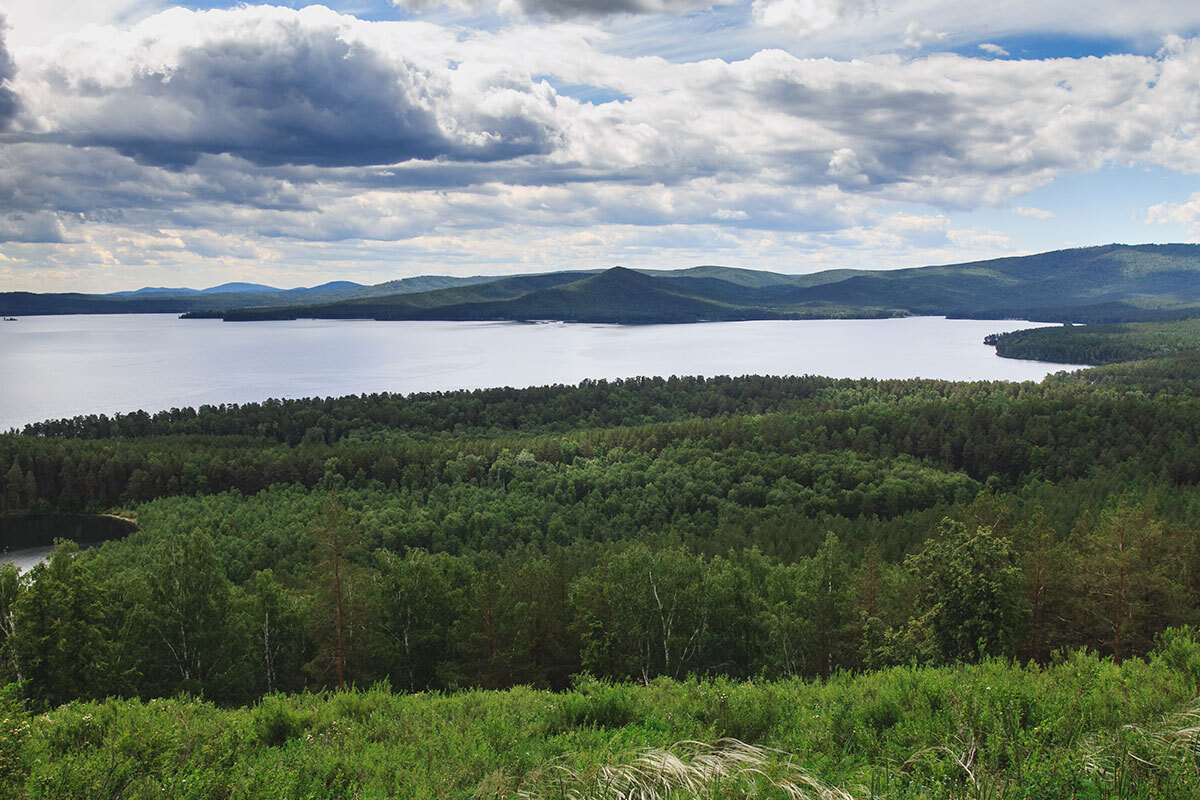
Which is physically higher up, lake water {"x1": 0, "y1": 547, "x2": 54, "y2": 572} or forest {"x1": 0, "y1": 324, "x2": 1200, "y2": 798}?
forest {"x1": 0, "y1": 324, "x2": 1200, "y2": 798}

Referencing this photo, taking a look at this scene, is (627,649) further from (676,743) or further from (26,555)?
(26,555)

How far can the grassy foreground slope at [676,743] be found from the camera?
9516 millimetres

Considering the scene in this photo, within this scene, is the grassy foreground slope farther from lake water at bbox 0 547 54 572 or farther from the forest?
lake water at bbox 0 547 54 572

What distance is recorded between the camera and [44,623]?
22.9m

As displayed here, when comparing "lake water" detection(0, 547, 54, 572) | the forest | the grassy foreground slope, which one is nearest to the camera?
the grassy foreground slope

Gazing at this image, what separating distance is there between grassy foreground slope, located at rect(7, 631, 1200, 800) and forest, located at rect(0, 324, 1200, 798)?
71 millimetres

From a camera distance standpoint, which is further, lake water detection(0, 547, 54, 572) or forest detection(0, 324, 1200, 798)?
lake water detection(0, 547, 54, 572)

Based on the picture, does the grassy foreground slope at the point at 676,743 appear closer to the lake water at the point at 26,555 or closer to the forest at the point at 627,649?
the forest at the point at 627,649

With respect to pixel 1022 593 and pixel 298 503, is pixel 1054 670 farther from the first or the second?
pixel 298 503

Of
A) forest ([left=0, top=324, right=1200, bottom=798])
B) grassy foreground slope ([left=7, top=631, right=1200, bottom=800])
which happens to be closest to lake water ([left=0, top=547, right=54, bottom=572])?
forest ([left=0, top=324, right=1200, bottom=798])

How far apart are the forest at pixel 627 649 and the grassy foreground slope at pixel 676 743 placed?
7 cm

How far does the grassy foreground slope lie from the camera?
952 cm

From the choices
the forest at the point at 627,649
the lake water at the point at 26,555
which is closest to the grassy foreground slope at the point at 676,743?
the forest at the point at 627,649

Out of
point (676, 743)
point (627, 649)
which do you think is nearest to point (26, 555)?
point (627, 649)
